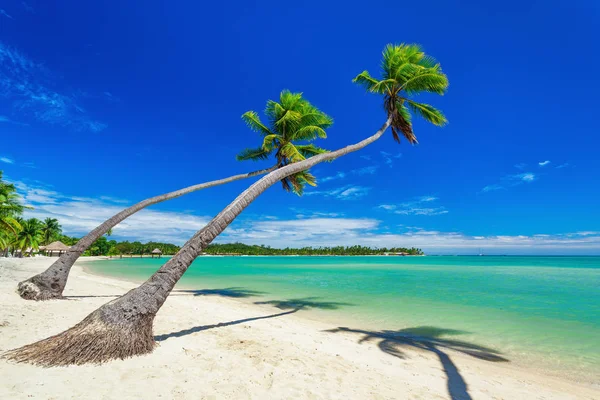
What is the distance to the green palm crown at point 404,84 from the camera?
972cm

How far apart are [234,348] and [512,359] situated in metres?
5.97

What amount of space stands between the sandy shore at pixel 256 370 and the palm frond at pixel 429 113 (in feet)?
24.9

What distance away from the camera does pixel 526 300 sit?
1444cm

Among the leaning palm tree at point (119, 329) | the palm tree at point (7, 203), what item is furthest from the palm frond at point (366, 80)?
the palm tree at point (7, 203)

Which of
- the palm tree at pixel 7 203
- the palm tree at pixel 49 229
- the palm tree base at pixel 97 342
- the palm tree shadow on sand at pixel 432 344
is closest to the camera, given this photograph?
the palm tree base at pixel 97 342

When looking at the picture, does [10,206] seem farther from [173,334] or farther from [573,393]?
[573,393]

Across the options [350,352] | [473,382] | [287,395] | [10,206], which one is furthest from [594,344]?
[10,206]

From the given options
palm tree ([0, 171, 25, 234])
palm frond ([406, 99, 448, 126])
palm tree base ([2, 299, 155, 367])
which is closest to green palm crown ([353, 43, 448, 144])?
palm frond ([406, 99, 448, 126])

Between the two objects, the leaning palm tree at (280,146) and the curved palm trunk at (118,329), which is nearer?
the curved palm trunk at (118,329)

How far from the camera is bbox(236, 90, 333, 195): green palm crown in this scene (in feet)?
38.7

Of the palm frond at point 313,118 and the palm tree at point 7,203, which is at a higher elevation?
the palm frond at point 313,118

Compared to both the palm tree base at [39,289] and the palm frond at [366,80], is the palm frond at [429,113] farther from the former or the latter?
the palm tree base at [39,289]

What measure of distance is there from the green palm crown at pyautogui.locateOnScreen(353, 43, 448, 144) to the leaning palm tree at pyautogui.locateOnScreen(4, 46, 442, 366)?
7701 mm

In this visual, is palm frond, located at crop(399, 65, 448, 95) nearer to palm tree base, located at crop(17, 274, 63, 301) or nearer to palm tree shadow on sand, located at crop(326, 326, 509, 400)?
palm tree shadow on sand, located at crop(326, 326, 509, 400)
